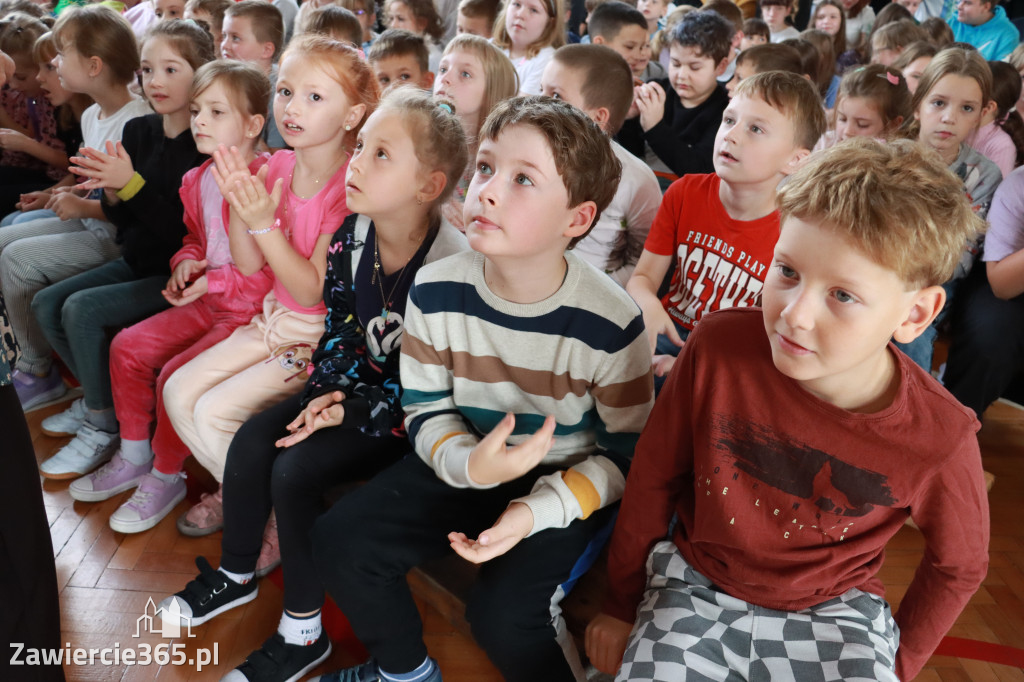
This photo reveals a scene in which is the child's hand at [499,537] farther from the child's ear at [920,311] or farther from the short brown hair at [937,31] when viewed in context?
the short brown hair at [937,31]

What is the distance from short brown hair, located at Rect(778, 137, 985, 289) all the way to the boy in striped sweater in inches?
15.3

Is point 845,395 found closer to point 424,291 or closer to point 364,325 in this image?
point 424,291

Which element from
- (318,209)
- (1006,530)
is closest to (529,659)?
(318,209)

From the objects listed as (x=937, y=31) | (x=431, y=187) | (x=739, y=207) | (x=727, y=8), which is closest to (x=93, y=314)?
(x=431, y=187)

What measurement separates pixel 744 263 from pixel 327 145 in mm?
1001

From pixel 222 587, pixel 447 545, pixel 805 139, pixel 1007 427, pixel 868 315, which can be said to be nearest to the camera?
pixel 868 315

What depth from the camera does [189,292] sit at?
1.89 metres

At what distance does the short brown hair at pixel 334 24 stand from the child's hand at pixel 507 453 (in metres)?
2.08

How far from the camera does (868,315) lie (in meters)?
0.87

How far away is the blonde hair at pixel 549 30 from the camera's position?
10.3ft

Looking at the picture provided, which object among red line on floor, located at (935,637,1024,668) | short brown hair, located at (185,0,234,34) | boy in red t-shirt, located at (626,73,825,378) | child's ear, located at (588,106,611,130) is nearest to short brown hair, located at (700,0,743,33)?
child's ear, located at (588,106,611,130)

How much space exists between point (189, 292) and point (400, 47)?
1.17 meters

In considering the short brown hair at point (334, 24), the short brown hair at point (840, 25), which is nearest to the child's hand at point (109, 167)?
the short brown hair at point (334, 24)

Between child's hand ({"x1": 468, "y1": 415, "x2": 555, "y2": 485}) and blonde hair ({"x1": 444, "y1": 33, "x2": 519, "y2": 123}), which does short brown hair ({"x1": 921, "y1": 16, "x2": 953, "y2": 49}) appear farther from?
child's hand ({"x1": 468, "y1": 415, "x2": 555, "y2": 485})
